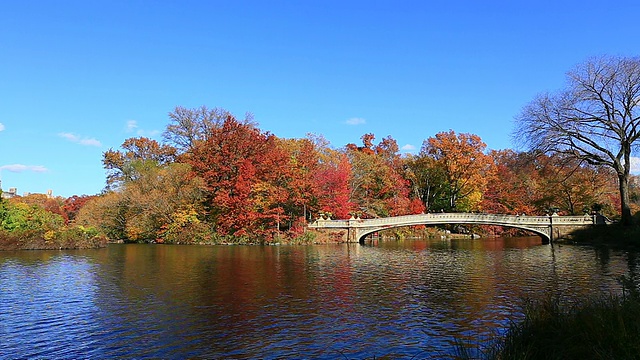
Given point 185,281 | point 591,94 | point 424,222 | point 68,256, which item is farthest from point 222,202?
point 591,94

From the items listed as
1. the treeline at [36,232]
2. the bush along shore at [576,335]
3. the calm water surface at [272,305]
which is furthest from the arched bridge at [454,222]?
the bush along shore at [576,335]

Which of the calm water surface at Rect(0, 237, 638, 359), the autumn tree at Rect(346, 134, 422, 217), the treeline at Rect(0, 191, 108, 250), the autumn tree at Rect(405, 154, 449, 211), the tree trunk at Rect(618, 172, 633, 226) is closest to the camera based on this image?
the calm water surface at Rect(0, 237, 638, 359)

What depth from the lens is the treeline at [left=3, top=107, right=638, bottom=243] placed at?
1812 inches

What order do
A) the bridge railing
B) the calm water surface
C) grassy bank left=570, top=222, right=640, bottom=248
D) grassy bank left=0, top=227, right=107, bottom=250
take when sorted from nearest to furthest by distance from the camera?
the calm water surface → grassy bank left=570, top=222, right=640, bottom=248 → grassy bank left=0, top=227, right=107, bottom=250 → the bridge railing

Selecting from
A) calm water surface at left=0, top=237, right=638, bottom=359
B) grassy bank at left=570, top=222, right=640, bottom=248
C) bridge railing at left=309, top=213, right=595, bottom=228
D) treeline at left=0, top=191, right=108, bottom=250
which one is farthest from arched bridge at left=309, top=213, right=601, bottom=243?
treeline at left=0, top=191, right=108, bottom=250

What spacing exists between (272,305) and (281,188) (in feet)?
104

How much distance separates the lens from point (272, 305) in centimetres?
1476

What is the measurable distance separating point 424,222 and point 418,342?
1497 inches

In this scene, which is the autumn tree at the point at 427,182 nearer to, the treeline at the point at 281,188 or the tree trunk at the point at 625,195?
the treeline at the point at 281,188

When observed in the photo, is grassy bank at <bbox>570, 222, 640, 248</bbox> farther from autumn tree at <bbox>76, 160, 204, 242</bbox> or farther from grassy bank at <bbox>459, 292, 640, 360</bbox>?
autumn tree at <bbox>76, 160, 204, 242</bbox>

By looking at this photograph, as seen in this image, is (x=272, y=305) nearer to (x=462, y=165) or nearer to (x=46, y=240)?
(x=46, y=240)

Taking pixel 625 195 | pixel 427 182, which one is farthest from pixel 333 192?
pixel 625 195

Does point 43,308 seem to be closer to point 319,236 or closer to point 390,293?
point 390,293

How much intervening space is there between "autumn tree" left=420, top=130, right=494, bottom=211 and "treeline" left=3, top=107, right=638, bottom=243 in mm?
140
